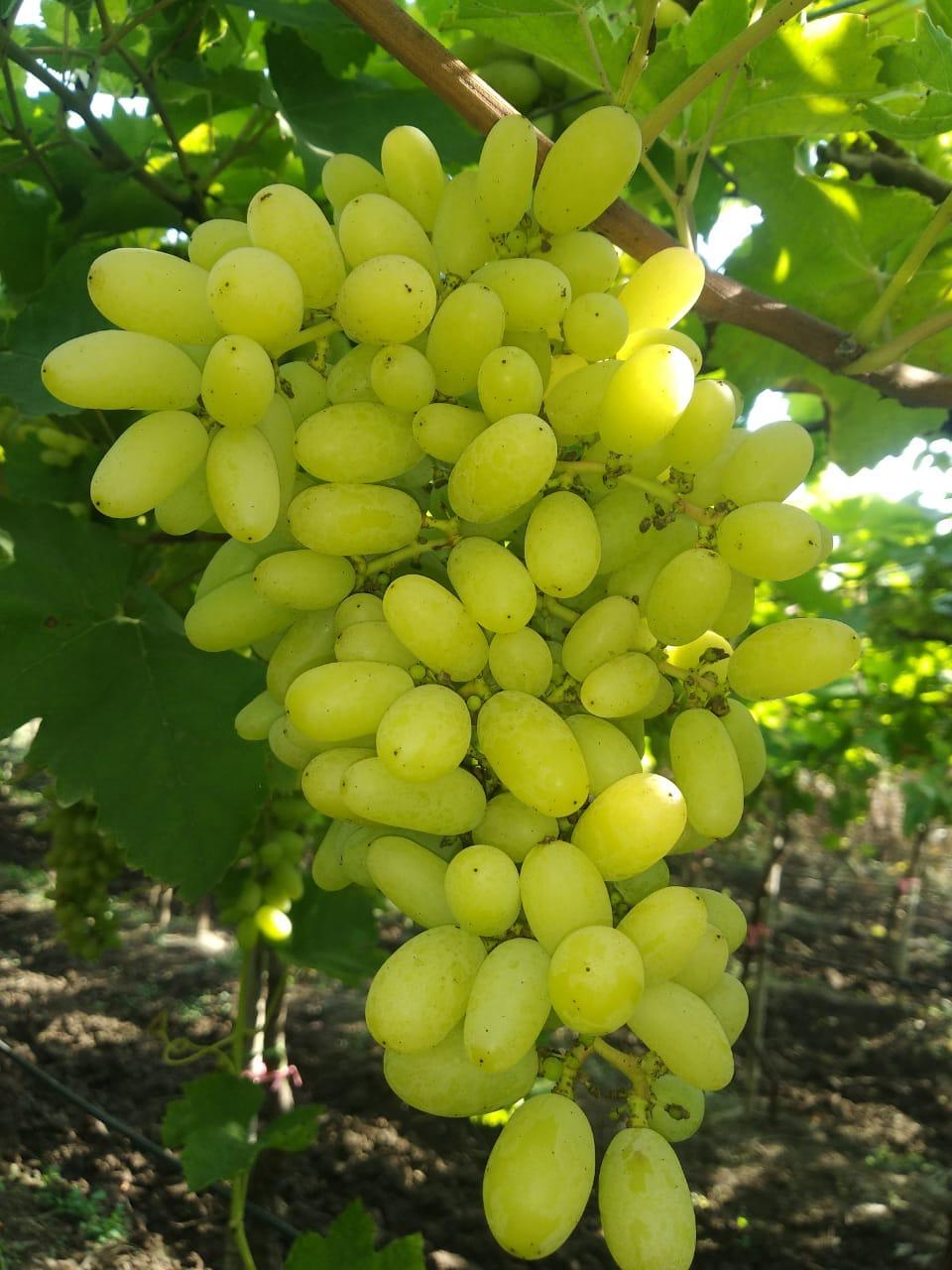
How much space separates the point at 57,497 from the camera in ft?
4.88

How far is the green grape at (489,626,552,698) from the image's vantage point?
0.78 m

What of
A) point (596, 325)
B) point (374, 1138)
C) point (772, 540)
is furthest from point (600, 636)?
point (374, 1138)

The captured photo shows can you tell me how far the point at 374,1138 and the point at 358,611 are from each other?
360 centimetres

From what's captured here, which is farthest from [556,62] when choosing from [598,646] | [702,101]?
[598,646]

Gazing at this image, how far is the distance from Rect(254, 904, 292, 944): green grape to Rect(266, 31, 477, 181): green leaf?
1259 millimetres

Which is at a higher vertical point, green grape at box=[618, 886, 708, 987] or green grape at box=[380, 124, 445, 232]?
green grape at box=[380, 124, 445, 232]

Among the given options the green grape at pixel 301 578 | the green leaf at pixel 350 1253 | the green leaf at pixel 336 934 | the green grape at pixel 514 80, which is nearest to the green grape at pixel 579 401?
the green grape at pixel 301 578

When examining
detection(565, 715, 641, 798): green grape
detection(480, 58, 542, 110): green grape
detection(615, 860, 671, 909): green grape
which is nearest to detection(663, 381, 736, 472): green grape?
detection(565, 715, 641, 798): green grape

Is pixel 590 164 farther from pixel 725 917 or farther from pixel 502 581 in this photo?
pixel 725 917

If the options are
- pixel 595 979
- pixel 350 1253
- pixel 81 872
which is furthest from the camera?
pixel 81 872

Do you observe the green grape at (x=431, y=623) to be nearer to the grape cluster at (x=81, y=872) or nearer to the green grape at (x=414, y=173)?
the green grape at (x=414, y=173)

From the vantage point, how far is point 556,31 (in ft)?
3.47

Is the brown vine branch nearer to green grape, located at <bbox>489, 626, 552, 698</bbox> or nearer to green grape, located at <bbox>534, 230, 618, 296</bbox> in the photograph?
green grape, located at <bbox>534, 230, 618, 296</bbox>

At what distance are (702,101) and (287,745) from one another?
2.88 ft
